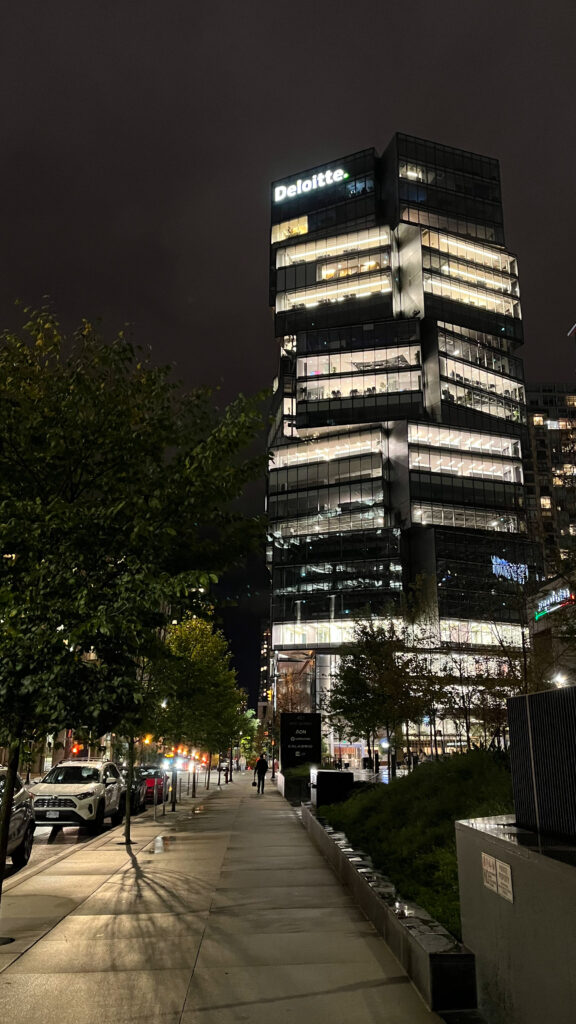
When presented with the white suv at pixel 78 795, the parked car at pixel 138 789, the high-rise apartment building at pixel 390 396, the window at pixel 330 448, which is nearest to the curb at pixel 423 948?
the white suv at pixel 78 795

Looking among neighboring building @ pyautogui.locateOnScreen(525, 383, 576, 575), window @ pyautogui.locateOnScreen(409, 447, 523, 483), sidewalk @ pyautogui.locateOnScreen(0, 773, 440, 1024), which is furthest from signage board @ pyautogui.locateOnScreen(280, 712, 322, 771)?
neighboring building @ pyautogui.locateOnScreen(525, 383, 576, 575)

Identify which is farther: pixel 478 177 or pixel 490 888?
pixel 478 177

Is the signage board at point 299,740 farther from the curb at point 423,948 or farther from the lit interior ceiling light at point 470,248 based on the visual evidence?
the lit interior ceiling light at point 470,248

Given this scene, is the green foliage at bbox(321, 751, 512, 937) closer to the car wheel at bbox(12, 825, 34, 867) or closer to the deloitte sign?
the car wheel at bbox(12, 825, 34, 867)

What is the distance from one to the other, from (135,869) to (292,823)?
8831mm

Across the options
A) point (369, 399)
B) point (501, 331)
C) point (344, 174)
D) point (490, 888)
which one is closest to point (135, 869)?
point (490, 888)

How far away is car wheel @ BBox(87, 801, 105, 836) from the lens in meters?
18.8

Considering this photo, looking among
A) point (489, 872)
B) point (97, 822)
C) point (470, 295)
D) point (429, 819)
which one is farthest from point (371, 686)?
point (470, 295)

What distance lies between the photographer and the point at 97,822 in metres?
19.0

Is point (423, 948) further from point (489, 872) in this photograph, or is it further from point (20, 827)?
point (20, 827)

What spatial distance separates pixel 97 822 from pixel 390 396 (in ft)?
283

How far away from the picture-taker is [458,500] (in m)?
92.9

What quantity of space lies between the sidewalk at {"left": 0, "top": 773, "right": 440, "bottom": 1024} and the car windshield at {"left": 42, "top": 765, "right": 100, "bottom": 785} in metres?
7.14

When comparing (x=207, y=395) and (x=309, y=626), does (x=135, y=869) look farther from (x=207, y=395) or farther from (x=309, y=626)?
(x=309, y=626)
